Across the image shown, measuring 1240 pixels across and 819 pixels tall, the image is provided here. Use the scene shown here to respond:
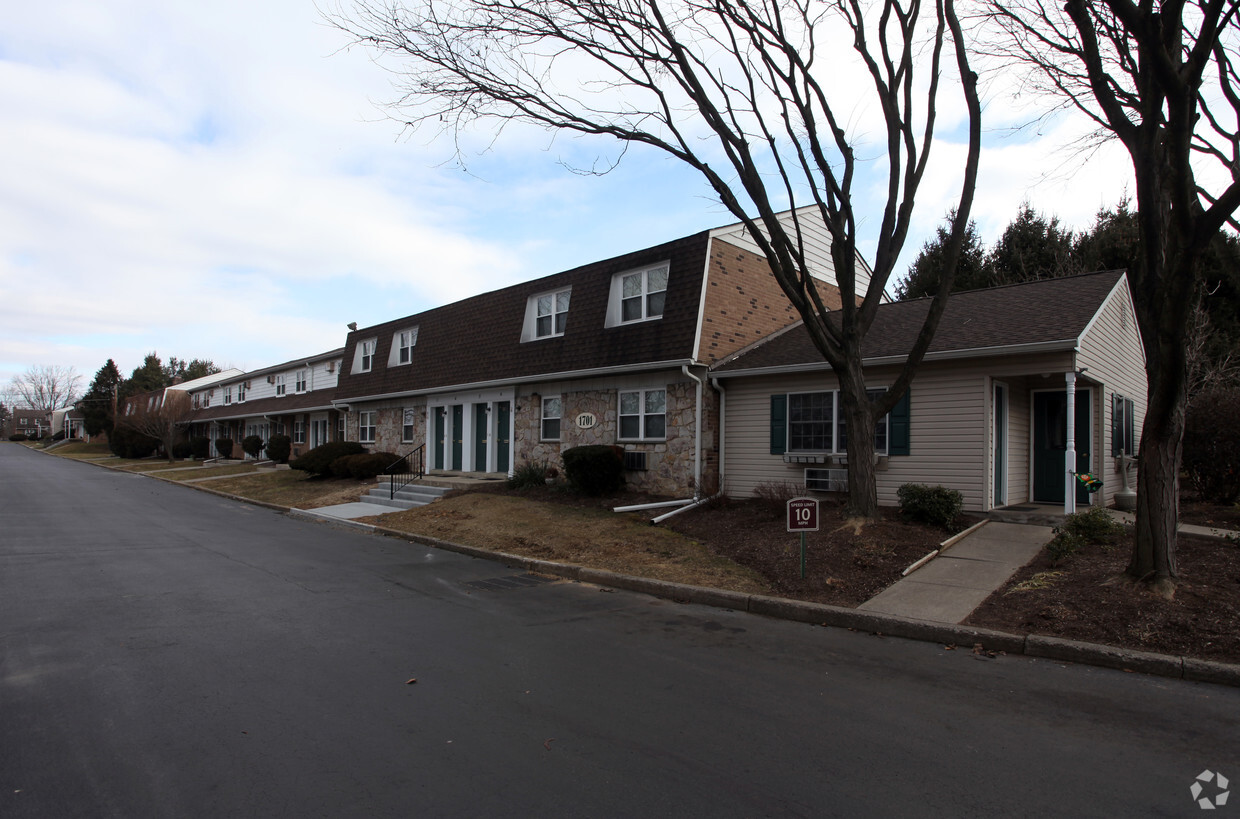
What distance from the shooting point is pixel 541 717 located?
14.9 feet

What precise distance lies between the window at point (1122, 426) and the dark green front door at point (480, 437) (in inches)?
586

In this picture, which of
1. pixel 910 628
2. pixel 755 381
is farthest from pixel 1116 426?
pixel 910 628

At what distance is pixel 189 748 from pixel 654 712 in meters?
2.73

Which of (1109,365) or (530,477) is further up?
(1109,365)

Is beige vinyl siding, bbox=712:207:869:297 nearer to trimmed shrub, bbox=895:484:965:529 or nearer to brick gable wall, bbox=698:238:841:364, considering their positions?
brick gable wall, bbox=698:238:841:364

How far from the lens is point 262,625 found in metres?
6.70

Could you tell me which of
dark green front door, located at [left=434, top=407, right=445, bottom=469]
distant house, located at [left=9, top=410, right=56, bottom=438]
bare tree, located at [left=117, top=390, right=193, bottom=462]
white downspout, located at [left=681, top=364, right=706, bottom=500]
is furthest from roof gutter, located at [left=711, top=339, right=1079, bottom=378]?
distant house, located at [left=9, top=410, right=56, bottom=438]

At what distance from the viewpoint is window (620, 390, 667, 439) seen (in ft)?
50.7

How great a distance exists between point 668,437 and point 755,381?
87.8 inches

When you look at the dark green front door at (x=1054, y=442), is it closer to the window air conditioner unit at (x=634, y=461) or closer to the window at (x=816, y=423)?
the window at (x=816, y=423)

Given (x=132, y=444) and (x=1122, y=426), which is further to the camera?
(x=132, y=444)

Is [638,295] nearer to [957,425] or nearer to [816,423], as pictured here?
[816,423]

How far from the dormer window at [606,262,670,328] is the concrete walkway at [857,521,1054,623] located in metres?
8.30

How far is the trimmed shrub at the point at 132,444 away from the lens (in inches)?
1826
